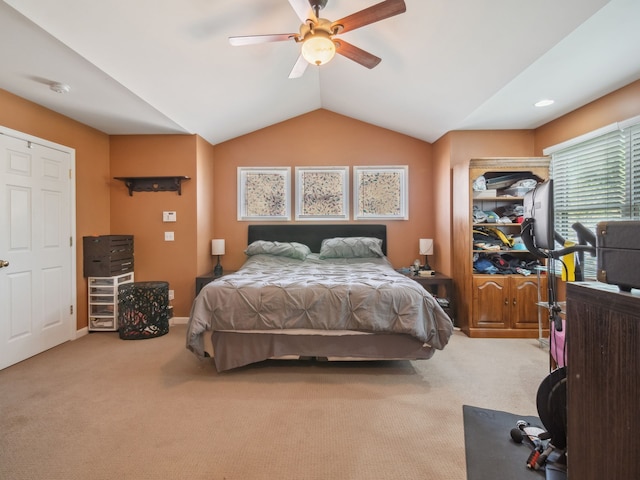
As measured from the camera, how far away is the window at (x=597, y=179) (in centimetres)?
254

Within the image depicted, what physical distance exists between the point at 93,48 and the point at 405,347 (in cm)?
325

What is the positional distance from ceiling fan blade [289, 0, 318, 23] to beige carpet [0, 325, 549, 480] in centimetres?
256

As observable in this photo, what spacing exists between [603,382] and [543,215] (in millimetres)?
1088

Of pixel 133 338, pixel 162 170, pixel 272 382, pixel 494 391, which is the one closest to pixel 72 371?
pixel 133 338

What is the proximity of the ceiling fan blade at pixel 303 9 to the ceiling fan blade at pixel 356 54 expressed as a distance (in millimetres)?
255

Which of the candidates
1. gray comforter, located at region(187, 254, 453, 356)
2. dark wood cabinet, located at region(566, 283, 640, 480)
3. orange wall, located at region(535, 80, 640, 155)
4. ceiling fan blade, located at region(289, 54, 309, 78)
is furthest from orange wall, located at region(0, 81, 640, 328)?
dark wood cabinet, located at region(566, 283, 640, 480)

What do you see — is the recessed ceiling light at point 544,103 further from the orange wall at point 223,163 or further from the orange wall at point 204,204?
the orange wall at point 204,204

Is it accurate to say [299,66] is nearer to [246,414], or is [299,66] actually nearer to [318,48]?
[318,48]

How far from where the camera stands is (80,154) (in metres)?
3.50

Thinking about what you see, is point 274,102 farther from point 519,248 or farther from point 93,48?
point 519,248

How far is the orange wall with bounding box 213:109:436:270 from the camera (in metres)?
4.41

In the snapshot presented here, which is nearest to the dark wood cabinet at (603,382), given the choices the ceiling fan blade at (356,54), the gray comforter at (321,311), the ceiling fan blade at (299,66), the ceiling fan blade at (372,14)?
the gray comforter at (321,311)

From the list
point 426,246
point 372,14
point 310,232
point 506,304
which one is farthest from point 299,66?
point 506,304

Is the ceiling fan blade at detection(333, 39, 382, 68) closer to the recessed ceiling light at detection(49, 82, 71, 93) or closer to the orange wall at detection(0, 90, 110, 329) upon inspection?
the recessed ceiling light at detection(49, 82, 71, 93)
